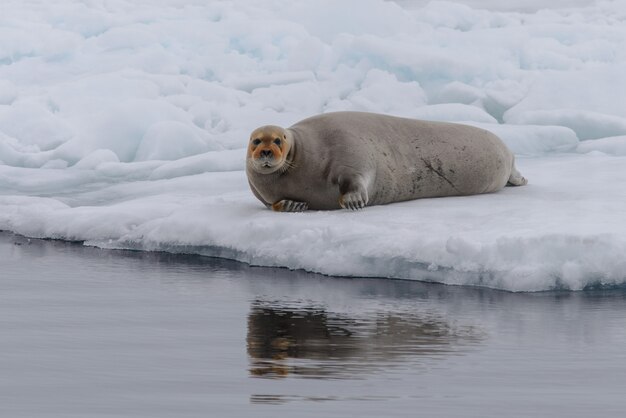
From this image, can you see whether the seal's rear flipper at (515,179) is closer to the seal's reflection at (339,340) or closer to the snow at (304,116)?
the snow at (304,116)

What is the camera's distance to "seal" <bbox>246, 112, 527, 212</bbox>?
278 inches

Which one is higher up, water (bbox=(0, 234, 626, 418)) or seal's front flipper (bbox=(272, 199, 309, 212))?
seal's front flipper (bbox=(272, 199, 309, 212))

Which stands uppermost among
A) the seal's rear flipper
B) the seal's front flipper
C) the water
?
the seal's rear flipper

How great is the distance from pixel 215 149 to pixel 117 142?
0.98m

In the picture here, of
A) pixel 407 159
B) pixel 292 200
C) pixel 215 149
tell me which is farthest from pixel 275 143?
pixel 215 149

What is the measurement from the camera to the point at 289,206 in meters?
7.05

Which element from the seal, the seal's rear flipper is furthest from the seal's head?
the seal's rear flipper

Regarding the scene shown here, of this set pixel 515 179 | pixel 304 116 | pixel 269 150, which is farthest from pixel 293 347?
pixel 304 116

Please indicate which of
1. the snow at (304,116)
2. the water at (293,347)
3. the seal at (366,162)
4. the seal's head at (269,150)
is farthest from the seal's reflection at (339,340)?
the seal at (366,162)

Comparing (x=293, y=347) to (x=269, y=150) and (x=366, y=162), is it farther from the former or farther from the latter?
(x=366, y=162)

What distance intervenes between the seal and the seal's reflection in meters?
1.98

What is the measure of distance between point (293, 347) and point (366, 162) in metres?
3.13

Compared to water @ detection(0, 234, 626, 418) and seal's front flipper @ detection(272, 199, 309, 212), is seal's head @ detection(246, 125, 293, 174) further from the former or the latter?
water @ detection(0, 234, 626, 418)

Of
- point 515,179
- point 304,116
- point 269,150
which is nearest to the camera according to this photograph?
point 269,150
